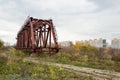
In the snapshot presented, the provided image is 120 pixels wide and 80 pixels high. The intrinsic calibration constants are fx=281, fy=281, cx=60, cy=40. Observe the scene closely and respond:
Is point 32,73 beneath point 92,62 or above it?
beneath

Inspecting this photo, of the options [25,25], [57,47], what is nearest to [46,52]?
[57,47]

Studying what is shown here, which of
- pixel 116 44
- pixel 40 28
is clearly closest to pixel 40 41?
pixel 40 28

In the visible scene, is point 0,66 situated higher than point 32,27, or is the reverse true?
point 32,27

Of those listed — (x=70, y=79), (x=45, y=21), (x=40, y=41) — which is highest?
(x=45, y=21)

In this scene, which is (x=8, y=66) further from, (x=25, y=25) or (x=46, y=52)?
(x=25, y=25)

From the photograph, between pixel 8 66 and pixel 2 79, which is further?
pixel 8 66

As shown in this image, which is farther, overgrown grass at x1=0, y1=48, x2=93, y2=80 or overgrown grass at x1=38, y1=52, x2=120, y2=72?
overgrown grass at x1=38, y1=52, x2=120, y2=72

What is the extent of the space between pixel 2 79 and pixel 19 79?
105 centimetres

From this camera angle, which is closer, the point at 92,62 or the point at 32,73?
the point at 32,73

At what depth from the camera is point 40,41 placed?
4466cm

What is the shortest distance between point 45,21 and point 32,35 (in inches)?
125

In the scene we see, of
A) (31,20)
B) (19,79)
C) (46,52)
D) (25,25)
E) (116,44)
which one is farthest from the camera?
(116,44)

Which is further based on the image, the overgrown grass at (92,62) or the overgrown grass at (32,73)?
the overgrown grass at (92,62)

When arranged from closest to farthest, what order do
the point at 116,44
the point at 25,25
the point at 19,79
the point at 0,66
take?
the point at 19,79, the point at 0,66, the point at 25,25, the point at 116,44
